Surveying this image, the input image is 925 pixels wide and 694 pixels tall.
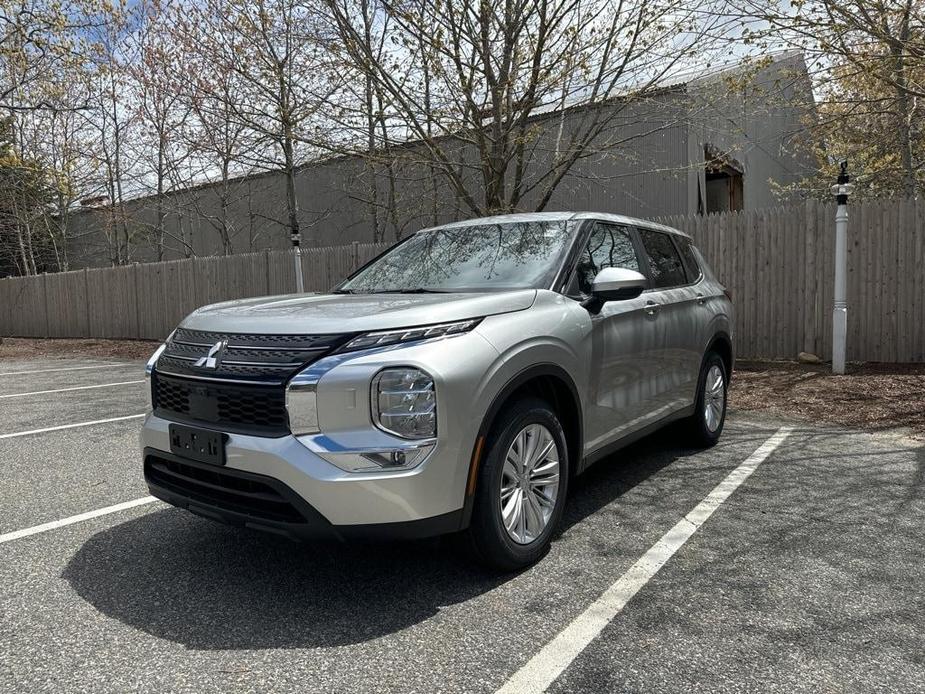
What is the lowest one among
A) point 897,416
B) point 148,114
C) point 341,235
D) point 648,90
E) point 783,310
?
point 897,416

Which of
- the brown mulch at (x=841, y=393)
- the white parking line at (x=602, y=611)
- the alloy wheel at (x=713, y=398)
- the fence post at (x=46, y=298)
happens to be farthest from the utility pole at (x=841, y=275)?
the fence post at (x=46, y=298)

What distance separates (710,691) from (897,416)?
5.70m

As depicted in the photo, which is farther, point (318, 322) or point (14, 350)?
point (14, 350)

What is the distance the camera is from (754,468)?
5.11 m

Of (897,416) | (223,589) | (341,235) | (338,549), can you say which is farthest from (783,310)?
(341,235)

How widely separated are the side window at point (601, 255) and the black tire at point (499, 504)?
2.84ft

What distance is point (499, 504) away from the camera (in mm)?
3082

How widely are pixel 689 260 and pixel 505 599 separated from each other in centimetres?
352

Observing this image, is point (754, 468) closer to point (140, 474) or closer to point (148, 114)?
point (140, 474)

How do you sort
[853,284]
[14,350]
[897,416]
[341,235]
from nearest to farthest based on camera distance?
[897,416] → [853,284] → [14,350] → [341,235]

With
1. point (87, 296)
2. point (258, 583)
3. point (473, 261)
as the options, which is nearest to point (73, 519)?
point (258, 583)

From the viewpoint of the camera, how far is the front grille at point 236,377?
2883mm

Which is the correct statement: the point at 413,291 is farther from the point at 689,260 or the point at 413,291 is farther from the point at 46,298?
the point at 46,298

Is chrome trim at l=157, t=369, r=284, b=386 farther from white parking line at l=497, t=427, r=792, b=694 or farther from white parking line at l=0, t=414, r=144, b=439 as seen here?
white parking line at l=0, t=414, r=144, b=439
